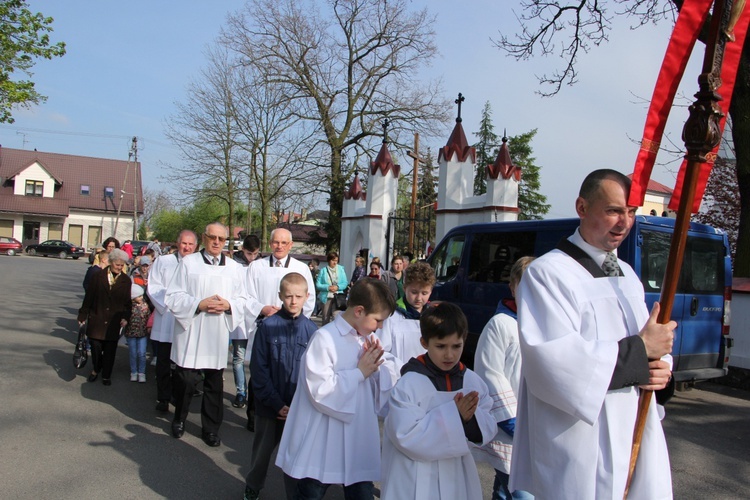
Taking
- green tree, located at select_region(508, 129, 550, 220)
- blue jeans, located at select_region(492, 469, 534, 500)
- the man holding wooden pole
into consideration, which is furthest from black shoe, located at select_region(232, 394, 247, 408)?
green tree, located at select_region(508, 129, 550, 220)

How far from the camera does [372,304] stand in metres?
3.54

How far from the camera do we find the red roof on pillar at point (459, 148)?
15508 mm

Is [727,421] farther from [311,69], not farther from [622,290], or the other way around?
[311,69]

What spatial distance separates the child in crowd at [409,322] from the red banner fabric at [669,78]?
78.6 inches

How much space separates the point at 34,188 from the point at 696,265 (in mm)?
62391

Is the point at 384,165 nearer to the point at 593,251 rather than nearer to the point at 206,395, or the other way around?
the point at 206,395

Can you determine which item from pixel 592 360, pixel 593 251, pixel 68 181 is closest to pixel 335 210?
pixel 593 251

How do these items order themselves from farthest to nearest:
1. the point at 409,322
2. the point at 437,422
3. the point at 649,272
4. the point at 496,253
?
the point at 496,253
the point at 649,272
the point at 409,322
the point at 437,422

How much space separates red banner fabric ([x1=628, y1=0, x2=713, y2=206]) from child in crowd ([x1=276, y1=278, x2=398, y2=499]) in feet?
5.41

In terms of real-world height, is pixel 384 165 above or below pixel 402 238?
above

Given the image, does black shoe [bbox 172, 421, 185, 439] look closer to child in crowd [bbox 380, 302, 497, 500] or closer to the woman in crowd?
child in crowd [bbox 380, 302, 497, 500]

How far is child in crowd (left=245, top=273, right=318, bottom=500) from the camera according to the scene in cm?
454

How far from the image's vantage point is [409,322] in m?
4.29

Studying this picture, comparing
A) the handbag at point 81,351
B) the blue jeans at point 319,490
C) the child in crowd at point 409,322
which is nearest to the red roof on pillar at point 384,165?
the handbag at point 81,351
